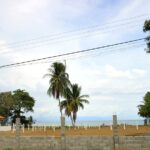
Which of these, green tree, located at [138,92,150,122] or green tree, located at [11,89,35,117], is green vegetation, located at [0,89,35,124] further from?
green tree, located at [138,92,150,122]

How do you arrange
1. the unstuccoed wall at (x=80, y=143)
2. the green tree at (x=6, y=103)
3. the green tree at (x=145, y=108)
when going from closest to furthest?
1. the unstuccoed wall at (x=80, y=143)
2. the green tree at (x=145, y=108)
3. the green tree at (x=6, y=103)

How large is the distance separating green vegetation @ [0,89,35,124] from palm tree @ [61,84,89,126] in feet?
53.4

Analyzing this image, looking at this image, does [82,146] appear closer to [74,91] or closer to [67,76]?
[67,76]

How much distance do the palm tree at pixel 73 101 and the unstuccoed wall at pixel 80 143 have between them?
37055 mm

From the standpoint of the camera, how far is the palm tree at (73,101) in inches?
2466

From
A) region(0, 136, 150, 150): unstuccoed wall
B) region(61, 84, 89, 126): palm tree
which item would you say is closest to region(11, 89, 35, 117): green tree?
region(61, 84, 89, 126): palm tree

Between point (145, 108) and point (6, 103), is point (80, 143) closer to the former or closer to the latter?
point (145, 108)

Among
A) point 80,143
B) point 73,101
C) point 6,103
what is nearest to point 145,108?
point 73,101

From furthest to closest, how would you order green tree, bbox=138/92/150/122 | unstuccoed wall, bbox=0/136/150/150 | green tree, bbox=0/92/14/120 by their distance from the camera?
green tree, bbox=0/92/14/120 < green tree, bbox=138/92/150/122 < unstuccoed wall, bbox=0/136/150/150

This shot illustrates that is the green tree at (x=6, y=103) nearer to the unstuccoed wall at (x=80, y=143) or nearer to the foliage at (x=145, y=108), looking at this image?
the foliage at (x=145, y=108)

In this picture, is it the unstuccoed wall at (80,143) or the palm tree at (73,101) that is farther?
the palm tree at (73,101)

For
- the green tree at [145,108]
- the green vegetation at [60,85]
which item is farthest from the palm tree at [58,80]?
the green tree at [145,108]

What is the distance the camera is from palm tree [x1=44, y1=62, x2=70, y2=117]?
190ft

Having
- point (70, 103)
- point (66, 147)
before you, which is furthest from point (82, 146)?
point (70, 103)
